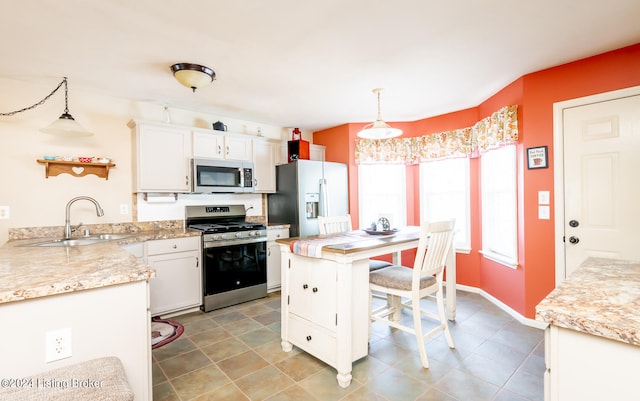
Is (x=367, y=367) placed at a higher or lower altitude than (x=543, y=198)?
lower

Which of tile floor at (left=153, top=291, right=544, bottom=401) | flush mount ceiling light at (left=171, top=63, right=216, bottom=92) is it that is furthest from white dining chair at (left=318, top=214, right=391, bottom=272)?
flush mount ceiling light at (left=171, top=63, right=216, bottom=92)

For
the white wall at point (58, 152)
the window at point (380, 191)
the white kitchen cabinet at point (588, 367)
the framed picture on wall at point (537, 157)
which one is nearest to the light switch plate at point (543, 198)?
the framed picture on wall at point (537, 157)

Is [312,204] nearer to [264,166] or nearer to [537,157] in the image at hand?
[264,166]

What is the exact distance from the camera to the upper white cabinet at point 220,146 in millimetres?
3584

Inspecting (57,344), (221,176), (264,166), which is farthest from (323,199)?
(57,344)

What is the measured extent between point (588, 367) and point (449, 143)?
3461 mm

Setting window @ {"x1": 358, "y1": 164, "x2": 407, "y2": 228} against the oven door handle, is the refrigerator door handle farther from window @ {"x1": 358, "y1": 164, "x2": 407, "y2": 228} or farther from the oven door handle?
the oven door handle

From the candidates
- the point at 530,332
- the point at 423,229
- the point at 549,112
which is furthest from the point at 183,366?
the point at 549,112

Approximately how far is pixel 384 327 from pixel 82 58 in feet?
11.5

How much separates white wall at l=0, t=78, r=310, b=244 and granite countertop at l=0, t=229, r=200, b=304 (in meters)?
1.46

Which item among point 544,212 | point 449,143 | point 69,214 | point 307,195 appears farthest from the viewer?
point 307,195

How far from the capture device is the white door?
7.73 feet

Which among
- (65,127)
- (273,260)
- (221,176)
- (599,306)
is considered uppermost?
(65,127)

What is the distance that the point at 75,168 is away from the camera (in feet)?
10.1
